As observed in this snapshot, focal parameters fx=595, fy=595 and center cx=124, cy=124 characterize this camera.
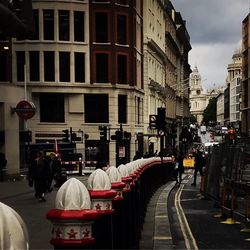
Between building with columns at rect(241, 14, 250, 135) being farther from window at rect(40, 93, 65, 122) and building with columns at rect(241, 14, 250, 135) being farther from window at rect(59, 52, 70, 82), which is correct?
window at rect(40, 93, 65, 122)

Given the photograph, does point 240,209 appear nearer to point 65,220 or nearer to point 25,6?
point 25,6

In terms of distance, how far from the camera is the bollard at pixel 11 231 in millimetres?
2744

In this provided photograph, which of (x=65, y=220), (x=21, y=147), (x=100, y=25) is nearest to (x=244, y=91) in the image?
(x=100, y=25)

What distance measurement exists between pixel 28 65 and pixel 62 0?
20.3 ft

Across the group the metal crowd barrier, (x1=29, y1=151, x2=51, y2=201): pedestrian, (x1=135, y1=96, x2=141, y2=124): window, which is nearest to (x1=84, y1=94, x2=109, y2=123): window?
(x1=135, y1=96, x2=141, y2=124): window

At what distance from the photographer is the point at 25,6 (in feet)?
35.1

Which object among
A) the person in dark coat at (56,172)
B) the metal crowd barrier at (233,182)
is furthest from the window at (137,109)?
the metal crowd barrier at (233,182)

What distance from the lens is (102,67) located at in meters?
51.3

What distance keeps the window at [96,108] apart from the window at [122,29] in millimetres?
A: 5558

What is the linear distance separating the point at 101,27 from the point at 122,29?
234 cm

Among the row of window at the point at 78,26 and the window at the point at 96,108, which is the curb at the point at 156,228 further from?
the row of window at the point at 78,26

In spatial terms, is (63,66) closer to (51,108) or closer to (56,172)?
(51,108)

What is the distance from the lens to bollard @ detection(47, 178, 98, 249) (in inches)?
163

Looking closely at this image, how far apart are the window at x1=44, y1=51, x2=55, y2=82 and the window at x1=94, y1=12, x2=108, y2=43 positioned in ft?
14.2
